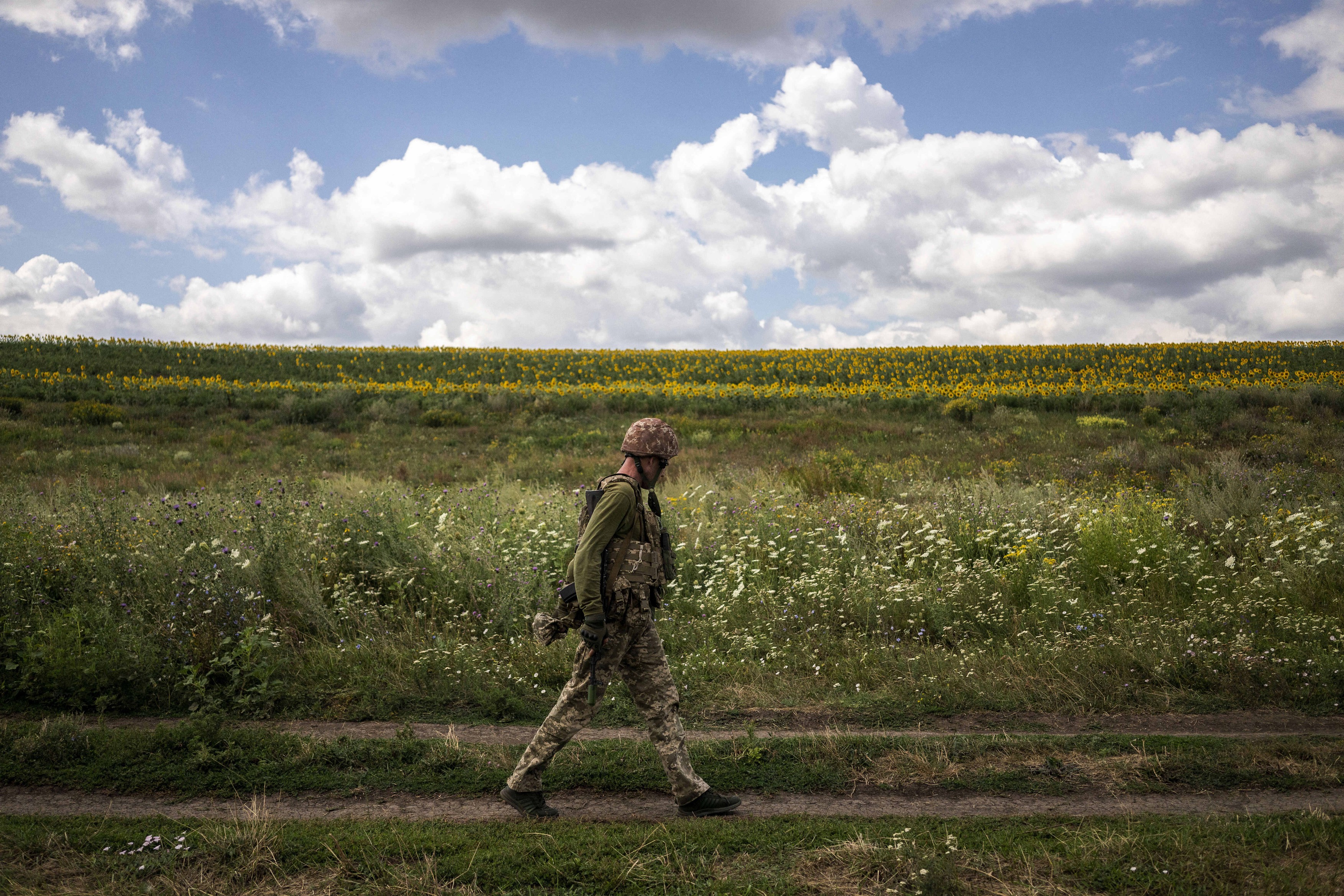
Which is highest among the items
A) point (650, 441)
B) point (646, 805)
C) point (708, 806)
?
point (650, 441)

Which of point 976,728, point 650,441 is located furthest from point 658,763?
point 976,728

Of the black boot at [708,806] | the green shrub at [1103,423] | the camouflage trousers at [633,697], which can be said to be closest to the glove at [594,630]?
the camouflage trousers at [633,697]

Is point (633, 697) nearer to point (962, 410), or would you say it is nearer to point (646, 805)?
point (646, 805)

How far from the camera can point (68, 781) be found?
15.5ft

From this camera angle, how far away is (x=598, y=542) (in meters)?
4.09

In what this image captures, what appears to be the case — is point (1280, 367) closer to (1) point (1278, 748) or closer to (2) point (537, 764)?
(1) point (1278, 748)

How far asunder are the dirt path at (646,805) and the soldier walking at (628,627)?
220mm

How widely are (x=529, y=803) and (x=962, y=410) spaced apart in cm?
2567

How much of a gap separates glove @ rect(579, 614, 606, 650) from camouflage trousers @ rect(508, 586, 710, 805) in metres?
0.11

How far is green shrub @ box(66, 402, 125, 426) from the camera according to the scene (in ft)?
84.2

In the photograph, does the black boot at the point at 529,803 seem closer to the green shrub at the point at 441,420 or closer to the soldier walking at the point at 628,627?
the soldier walking at the point at 628,627

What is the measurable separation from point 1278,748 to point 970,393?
28679 mm

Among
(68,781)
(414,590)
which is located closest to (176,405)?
(414,590)

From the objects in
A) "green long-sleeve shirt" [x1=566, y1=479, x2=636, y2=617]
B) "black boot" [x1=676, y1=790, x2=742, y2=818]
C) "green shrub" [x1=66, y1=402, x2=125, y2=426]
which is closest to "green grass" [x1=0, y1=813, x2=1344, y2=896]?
"black boot" [x1=676, y1=790, x2=742, y2=818]
